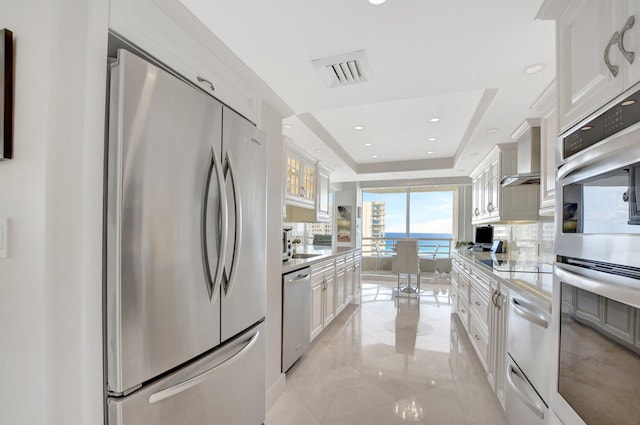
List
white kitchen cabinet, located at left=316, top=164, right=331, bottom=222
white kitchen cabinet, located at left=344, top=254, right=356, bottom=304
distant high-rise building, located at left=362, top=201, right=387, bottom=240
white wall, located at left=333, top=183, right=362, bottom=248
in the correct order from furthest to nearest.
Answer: distant high-rise building, located at left=362, top=201, right=387, bottom=240 → white wall, located at left=333, top=183, right=362, bottom=248 → white kitchen cabinet, located at left=344, top=254, right=356, bottom=304 → white kitchen cabinet, located at left=316, top=164, right=331, bottom=222

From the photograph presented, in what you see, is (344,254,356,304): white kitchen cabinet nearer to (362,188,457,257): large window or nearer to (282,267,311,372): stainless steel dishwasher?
(282,267,311,372): stainless steel dishwasher

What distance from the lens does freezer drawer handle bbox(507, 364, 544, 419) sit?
133cm

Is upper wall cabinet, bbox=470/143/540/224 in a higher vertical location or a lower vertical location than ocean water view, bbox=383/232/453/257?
higher

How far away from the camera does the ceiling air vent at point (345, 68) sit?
1692mm


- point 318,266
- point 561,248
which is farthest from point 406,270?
point 561,248

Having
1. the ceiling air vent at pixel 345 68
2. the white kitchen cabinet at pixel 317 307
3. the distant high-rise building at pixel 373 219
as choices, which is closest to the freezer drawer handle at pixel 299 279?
the white kitchen cabinet at pixel 317 307

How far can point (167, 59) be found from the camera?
1.18 metres

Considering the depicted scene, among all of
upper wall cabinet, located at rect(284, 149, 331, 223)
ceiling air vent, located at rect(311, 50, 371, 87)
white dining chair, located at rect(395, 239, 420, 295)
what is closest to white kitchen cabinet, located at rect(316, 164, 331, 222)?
upper wall cabinet, located at rect(284, 149, 331, 223)

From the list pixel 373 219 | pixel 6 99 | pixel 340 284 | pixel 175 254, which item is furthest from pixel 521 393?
pixel 373 219

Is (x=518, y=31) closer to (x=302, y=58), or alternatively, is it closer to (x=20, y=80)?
(x=302, y=58)

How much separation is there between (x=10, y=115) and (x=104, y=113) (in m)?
0.23

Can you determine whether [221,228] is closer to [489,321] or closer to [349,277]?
[489,321]

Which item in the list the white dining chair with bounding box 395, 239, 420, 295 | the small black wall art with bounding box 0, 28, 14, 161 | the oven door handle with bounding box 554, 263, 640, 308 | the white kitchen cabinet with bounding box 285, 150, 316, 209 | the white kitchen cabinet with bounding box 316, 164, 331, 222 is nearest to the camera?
the oven door handle with bounding box 554, 263, 640, 308

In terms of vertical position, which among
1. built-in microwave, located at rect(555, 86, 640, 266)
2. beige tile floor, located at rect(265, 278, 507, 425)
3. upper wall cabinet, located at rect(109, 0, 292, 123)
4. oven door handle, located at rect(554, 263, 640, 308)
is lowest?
beige tile floor, located at rect(265, 278, 507, 425)
